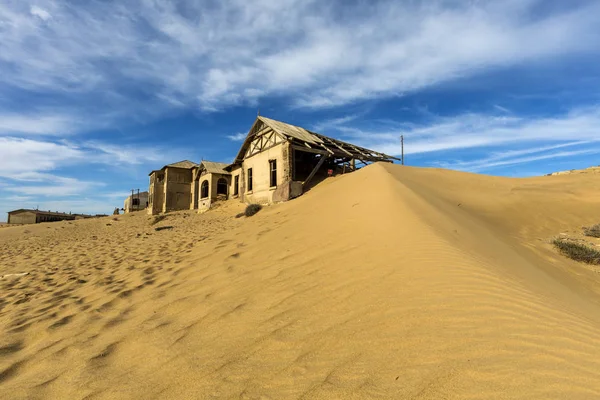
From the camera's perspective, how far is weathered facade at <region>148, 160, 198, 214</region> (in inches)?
1136

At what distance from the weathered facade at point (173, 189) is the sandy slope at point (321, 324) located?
2408cm

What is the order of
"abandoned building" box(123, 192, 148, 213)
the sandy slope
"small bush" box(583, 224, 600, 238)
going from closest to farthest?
the sandy slope
"small bush" box(583, 224, 600, 238)
"abandoned building" box(123, 192, 148, 213)

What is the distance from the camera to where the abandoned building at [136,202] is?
42.7 metres

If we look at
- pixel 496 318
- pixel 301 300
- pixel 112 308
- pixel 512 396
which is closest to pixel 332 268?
pixel 301 300

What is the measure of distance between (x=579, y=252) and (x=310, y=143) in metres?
12.6

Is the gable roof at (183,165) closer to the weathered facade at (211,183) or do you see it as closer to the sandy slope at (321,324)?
the weathered facade at (211,183)

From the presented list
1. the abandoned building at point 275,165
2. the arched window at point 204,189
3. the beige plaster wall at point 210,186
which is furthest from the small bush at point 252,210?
the arched window at point 204,189

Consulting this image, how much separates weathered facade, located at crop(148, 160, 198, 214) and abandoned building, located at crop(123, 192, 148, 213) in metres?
15.0

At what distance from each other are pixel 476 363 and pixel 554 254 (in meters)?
6.85

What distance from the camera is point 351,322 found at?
2.68m

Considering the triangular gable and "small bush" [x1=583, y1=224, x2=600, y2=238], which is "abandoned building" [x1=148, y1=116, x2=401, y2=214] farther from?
"small bush" [x1=583, y1=224, x2=600, y2=238]

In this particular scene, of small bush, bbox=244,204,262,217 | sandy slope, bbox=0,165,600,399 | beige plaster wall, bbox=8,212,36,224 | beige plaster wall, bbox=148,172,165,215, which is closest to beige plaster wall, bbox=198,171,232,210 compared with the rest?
Answer: beige plaster wall, bbox=148,172,165,215

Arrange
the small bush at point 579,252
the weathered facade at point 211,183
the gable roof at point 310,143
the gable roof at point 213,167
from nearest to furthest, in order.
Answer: the small bush at point 579,252, the gable roof at point 310,143, the weathered facade at point 211,183, the gable roof at point 213,167

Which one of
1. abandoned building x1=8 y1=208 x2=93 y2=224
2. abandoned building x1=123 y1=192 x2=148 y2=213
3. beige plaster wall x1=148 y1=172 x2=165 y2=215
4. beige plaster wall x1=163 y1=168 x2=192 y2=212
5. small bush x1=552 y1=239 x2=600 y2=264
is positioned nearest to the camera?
small bush x1=552 y1=239 x2=600 y2=264
